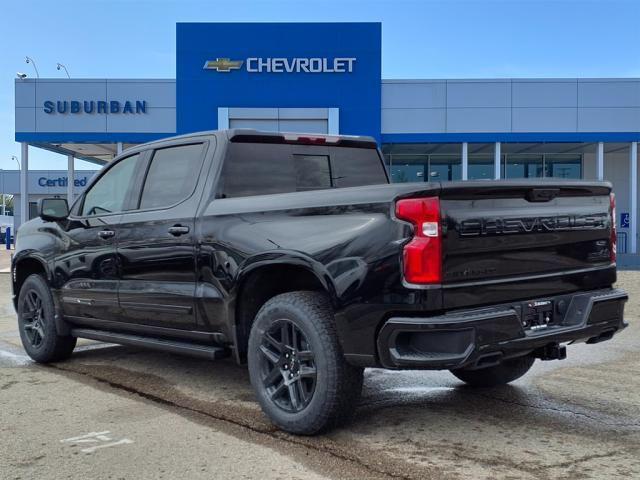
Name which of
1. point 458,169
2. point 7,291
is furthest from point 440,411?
point 458,169

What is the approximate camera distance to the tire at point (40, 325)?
6.02 meters

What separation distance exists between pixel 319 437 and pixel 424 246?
1403 millimetres

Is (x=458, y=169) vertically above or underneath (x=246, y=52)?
underneath

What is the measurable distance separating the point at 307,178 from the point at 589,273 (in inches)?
85.4

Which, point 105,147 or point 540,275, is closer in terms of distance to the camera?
point 540,275

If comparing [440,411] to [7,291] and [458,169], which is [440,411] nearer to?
[7,291]

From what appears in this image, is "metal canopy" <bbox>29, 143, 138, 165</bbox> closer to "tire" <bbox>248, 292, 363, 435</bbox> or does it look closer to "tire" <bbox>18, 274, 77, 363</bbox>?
"tire" <bbox>18, 274, 77, 363</bbox>

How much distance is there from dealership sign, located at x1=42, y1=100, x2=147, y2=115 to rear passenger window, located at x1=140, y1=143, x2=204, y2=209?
60.6ft

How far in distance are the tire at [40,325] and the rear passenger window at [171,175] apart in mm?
1740

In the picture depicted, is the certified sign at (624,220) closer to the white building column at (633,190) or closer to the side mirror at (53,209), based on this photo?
the white building column at (633,190)

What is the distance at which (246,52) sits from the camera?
21.9 m

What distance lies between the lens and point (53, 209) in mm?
5816

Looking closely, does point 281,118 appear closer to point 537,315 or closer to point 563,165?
point 563,165

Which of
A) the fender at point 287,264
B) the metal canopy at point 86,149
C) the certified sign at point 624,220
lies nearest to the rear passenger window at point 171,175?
the fender at point 287,264
